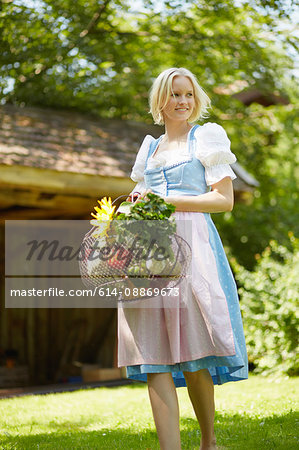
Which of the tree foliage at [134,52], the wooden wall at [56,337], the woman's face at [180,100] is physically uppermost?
the tree foliage at [134,52]

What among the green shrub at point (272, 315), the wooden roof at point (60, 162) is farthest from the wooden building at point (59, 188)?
the green shrub at point (272, 315)

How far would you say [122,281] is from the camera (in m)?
2.45

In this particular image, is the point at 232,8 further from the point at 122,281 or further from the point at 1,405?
the point at 122,281

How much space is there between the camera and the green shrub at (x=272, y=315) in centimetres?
635

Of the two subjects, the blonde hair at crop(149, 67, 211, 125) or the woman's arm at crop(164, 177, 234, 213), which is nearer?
the woman's arm at crop(164, 177, 234, 213)

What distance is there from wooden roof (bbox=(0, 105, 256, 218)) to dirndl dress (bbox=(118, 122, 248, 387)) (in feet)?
11.2

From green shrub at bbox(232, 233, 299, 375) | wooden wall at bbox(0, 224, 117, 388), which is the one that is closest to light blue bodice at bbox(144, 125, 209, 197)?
green shrub at bbox(232, 233, 299, 375)

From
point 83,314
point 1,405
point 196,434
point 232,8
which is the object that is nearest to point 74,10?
point 232,8

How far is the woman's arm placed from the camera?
2693 mm

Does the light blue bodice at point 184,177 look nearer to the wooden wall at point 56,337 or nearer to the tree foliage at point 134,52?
the tree foliage at point 134,52

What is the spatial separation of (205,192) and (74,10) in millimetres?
6072

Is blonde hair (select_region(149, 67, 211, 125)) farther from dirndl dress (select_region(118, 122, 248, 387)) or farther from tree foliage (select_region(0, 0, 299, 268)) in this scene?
tree foliage (select_region(0, 0, 299, 268))

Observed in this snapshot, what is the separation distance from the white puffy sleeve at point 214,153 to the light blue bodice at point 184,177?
1.4 inches

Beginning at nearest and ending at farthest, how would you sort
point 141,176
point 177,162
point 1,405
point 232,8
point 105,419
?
point 177,162 → point 141,176 → point 105,419 → point 1,405 → point 232,8
